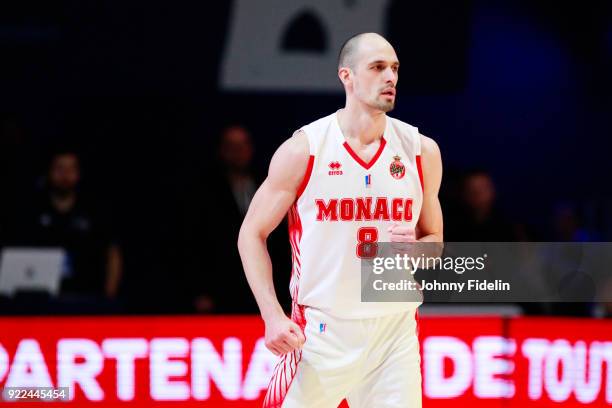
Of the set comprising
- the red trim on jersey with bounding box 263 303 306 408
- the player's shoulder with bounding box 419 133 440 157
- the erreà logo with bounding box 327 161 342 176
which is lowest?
the red trim on jersey with bounding box 263 303 306 408

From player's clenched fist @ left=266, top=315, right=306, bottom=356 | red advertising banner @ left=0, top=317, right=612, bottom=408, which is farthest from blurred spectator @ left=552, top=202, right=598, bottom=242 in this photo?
player's clenched fist @ left=266, top=315, right=306, bottom=356

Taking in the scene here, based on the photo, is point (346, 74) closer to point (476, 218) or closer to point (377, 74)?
point (377, 74)

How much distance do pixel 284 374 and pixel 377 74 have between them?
50.8 inches

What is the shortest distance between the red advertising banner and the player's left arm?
1.86m

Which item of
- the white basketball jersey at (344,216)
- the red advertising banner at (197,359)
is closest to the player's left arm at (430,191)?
the white basketball jersey at (344,216)

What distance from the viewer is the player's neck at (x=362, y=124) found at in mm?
4230

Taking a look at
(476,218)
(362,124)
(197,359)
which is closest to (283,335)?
(362,124)

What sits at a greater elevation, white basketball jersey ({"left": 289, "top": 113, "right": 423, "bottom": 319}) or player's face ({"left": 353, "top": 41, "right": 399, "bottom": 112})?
player's face ({"left": 353, "top": 41, "right": 399, "bottom": 112})

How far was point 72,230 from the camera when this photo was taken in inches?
296

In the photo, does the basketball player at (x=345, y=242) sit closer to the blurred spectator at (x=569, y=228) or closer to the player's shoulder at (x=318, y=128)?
the player's shoulder at (x=318, y=128)

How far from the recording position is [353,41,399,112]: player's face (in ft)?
13.5

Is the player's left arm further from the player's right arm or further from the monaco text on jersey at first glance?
the player's right arm

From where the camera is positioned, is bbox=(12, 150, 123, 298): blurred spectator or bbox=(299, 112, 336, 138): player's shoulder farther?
bbox=(12, 150, 123, 298): blurred spectator

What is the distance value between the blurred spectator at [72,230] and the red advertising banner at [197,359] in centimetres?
143
